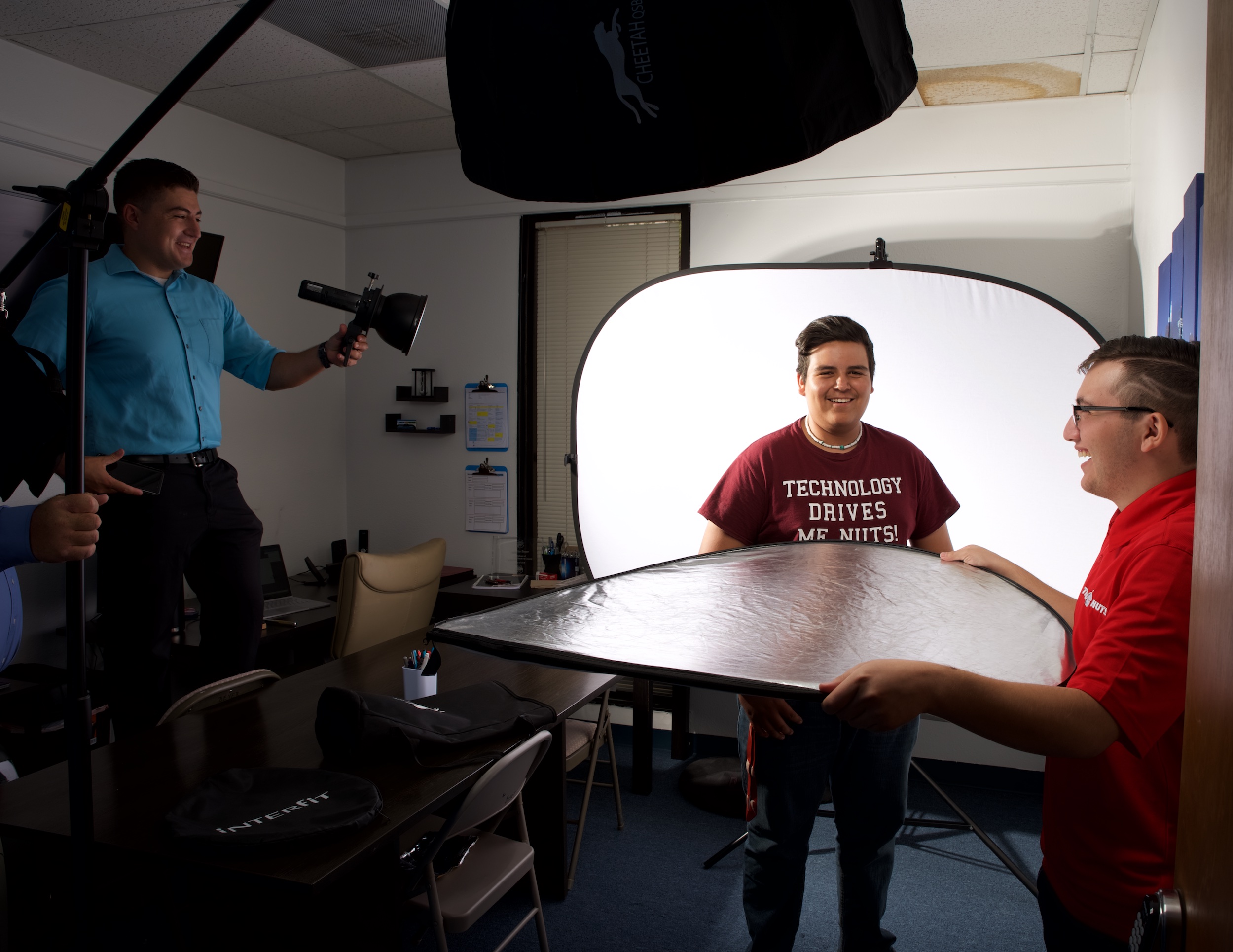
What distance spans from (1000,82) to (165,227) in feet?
9.86

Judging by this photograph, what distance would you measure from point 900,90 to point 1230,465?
0.60 metres

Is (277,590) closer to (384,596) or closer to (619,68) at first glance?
(384,596)

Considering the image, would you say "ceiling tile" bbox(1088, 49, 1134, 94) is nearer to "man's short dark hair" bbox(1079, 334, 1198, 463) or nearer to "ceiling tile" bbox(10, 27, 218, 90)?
"man's short dark hair" bbox(1079, 334, 1198, 463)

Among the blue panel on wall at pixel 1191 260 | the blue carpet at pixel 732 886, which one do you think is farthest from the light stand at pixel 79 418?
the blue panel on wall at pixel 1191 260

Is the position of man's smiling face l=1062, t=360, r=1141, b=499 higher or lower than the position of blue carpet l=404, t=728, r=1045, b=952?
higher

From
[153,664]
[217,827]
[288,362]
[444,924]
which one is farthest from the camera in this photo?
[288,362]

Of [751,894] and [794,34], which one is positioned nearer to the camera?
[794,34]

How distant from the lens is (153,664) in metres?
2.34

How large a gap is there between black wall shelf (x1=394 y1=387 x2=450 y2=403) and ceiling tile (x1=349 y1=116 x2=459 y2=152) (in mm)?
1215

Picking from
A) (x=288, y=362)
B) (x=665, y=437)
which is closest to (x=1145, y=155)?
(x=665, y=437)

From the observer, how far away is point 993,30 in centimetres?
279

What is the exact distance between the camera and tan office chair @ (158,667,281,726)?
2086 mm

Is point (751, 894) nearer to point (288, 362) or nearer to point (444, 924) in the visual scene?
point (444, 924)

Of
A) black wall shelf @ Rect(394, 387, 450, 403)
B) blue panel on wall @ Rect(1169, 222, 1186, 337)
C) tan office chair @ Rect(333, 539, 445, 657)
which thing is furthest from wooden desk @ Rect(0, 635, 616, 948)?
black wall shelf @ Rect(394, 387, 450, 403)
